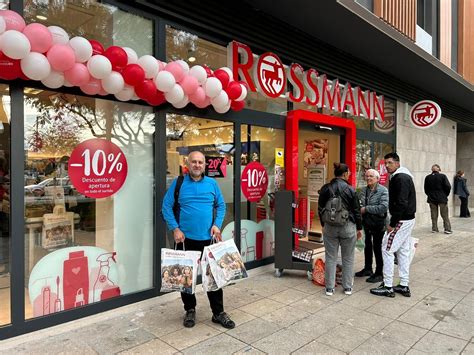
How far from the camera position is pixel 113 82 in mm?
3221

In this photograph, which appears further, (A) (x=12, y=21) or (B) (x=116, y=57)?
(B) (x=116, y=57)

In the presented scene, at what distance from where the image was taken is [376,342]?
315 centimetres

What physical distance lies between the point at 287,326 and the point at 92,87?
9.91ft

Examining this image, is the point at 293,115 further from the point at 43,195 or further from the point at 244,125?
the point at 43,195

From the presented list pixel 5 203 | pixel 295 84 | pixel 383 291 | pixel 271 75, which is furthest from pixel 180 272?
pixel 295 84

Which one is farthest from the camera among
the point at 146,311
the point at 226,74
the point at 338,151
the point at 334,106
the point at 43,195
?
the point at 338,151

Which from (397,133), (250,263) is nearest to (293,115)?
(250,263)

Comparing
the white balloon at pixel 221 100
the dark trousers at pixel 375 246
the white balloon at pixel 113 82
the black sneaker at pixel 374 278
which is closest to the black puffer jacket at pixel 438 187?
the dark trousers at pixel 375 246

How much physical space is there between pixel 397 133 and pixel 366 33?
3874 mm

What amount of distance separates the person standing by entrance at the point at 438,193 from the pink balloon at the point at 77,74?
8.93 metres

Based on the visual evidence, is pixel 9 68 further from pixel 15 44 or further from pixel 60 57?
pixel 60 57

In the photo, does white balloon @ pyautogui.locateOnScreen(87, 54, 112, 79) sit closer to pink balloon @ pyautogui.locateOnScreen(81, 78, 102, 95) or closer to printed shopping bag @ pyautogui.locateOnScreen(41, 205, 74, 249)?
pink balloon @ pyautogui.locateOnScreen(81, 78, 102, 95)

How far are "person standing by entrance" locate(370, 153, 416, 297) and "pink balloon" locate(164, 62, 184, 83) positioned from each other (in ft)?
9.25

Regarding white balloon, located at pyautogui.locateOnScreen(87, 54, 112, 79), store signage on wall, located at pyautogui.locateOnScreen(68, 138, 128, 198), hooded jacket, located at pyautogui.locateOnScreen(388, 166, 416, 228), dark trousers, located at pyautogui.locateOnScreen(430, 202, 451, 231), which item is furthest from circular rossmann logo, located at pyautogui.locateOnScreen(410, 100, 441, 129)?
white balloon, located at pyautogui.locateOnScreen(87, 54, 112, 79)
